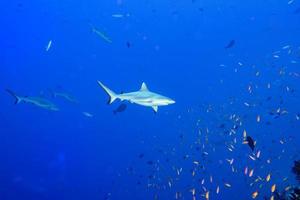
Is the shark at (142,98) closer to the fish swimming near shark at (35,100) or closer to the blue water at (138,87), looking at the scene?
the fish swimming near shark at (35,100)

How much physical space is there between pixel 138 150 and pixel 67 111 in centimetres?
1175

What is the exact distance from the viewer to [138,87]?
4466 centimetres

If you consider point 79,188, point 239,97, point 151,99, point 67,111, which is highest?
point 151,99

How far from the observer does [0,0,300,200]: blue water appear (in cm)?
3581

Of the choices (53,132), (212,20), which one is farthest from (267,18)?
(53,132)

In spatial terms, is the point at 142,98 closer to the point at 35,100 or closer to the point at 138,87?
the point at 35,100

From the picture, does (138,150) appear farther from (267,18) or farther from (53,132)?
(267,18)

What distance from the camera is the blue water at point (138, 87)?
35.8m

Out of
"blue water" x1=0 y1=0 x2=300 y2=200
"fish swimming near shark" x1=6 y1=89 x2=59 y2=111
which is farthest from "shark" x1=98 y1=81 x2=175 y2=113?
"blue water" x1=0 y1=0 x2=300 y2=200

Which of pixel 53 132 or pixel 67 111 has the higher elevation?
pixel 67 111

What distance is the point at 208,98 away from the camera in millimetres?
40125

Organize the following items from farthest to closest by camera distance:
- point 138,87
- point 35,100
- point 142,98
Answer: point 138,87, point 35,100, point 142,98

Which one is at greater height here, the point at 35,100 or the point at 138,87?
the point at 35,100

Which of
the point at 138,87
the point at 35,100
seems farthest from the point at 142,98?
the point at 138,87
